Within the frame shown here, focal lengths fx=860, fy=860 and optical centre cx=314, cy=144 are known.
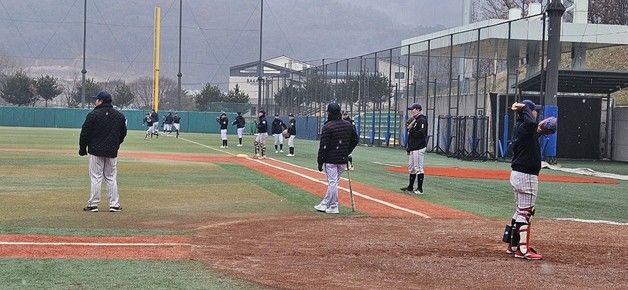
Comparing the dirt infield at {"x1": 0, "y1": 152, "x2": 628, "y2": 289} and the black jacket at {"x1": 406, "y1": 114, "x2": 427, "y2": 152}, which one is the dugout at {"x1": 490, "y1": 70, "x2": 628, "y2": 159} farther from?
the dirt infield at {"x1": 0, "y1": 152, "x2": 628, "y2": 289}

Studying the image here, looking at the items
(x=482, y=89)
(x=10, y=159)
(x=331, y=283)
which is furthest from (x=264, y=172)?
(x=482, y=89)

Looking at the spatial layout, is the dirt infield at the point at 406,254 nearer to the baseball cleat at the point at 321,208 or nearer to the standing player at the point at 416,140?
the baseball cleat at the point at 321,208

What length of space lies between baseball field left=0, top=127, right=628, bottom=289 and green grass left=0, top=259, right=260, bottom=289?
0.04 feet

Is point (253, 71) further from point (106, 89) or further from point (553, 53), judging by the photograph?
point (553, 53)

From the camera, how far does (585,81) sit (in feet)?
124

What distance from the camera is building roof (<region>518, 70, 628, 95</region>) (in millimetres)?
35656

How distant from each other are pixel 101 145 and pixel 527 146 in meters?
7.28

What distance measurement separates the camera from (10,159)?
2772 cm

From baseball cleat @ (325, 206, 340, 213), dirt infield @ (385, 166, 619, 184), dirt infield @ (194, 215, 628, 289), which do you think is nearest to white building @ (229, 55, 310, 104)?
dirt infield @ (385, 166, 619, 184)

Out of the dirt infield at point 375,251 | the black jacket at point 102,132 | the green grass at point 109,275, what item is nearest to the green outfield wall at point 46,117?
the black jacket at point 102,132

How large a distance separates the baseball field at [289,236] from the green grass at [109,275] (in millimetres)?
12

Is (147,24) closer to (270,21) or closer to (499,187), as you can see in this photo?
(270,21)

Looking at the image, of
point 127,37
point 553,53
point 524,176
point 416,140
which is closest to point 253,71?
point 127,37

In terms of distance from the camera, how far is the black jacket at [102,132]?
47.2 feet
